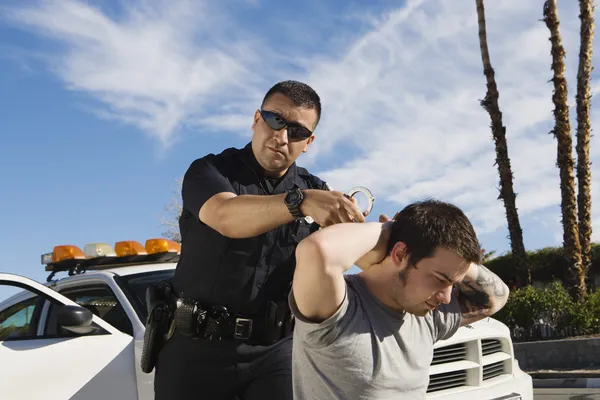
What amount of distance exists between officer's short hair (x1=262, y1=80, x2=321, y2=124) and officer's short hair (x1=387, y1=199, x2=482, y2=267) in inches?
33.3

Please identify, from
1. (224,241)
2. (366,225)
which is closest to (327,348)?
(366,225)

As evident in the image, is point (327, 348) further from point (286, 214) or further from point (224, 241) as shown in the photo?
point (224, 241)

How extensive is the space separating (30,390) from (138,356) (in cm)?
72

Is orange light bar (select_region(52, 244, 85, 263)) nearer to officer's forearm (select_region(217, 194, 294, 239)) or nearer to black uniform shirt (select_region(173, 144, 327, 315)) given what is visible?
black uniform shirt (select_region(173, 144, 327, 315))

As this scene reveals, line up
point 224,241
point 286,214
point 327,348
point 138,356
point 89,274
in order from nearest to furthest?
point 327,348
point 286,214
point 224,241
point 138,356
point 89,274

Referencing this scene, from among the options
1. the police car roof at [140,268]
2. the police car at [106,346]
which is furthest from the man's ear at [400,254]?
the police car roof at [140,268]

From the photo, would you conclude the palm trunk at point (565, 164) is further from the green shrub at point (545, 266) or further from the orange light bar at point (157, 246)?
the orange light bar at point (157, 246)

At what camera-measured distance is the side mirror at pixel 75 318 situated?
15.4 ft

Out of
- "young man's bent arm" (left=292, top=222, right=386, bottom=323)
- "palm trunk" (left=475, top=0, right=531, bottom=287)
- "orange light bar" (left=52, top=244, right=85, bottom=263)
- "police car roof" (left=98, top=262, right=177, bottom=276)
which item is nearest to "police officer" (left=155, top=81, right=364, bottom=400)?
"young man's bent arm" (left=292, top=222, right=386, bottom=323)

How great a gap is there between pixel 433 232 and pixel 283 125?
3.16 feet

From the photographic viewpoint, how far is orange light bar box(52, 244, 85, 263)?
6258mm

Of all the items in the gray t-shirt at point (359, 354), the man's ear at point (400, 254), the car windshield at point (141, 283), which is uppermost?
the man's ear at point (400, 254)

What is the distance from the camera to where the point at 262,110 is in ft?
10.4

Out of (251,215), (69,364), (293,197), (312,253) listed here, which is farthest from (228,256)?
(69,364)
